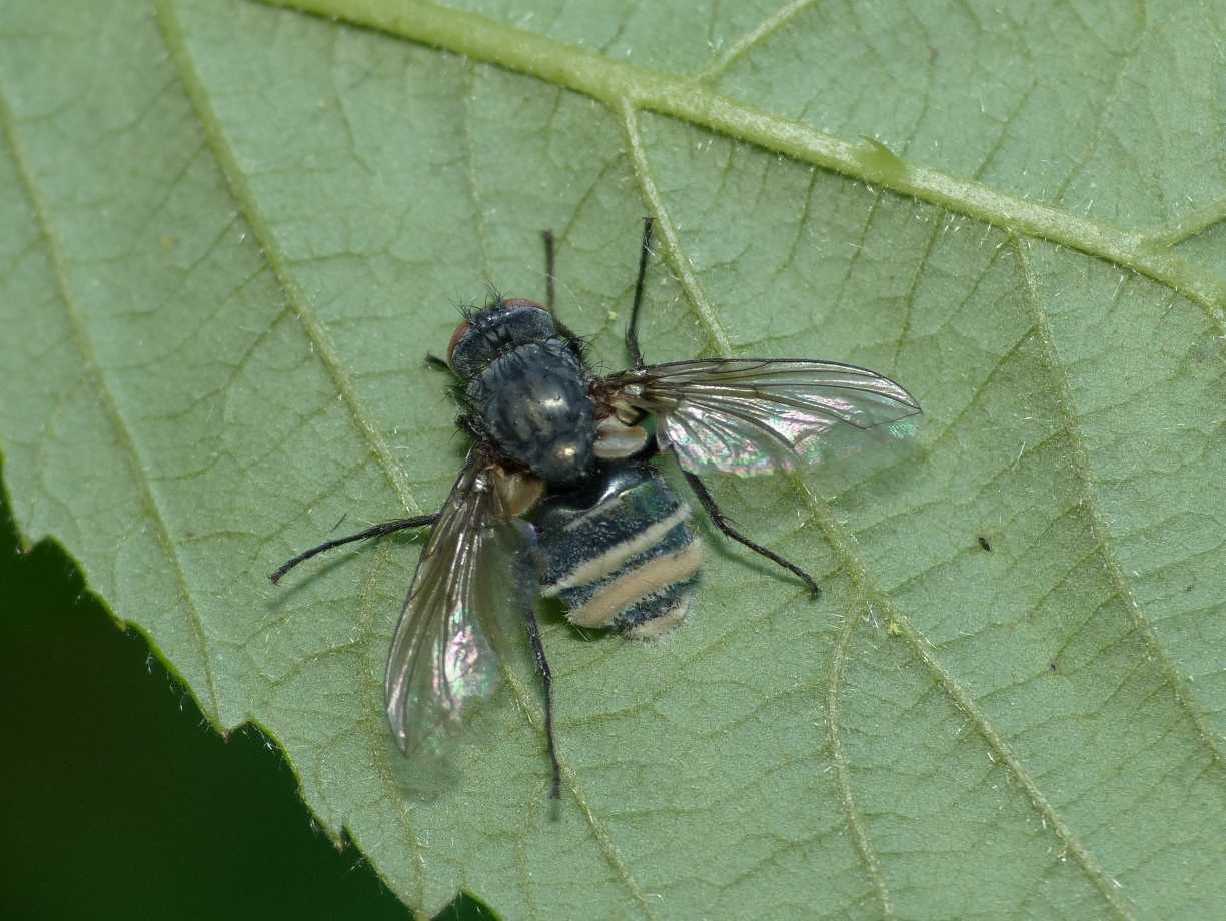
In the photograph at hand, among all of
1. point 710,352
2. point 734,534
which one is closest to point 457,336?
point 710,352

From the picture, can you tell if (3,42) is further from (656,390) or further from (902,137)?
(902,137)

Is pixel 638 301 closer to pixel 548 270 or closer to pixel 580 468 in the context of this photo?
pixel 548 270

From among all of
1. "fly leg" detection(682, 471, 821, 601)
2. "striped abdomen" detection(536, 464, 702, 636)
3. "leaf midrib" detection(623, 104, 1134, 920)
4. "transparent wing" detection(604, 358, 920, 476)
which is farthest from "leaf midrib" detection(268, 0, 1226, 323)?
"striped abdomen" detection(536, 464, 702, 636)

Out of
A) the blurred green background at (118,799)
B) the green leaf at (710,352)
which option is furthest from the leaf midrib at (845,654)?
the blurred green background at (118,799)

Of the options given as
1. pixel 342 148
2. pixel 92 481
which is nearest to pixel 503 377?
pixel 342 148

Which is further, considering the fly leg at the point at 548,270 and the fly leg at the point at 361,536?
the fly leg at the point at 548,270

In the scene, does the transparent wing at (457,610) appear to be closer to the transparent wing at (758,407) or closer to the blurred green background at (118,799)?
the transparent wing at (758,407)

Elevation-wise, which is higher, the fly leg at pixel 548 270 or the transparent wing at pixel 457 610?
the fly leg at pixel 548 270
